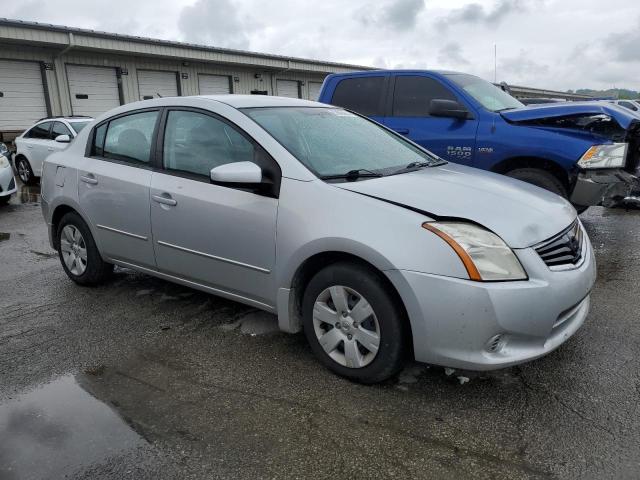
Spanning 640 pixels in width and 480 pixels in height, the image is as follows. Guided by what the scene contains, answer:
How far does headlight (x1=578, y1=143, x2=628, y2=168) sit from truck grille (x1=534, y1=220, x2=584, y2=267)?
8.46 feet

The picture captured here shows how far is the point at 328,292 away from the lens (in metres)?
2.95

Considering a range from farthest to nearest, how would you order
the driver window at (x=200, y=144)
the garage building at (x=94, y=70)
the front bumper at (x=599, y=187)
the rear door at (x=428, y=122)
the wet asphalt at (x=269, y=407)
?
1. the garage building at (x=94, y=70)
2. the rear door at (x=428, y=122)
3. the front bumper at (x=599, y=187)
4. the driver window at (x=200, y=144)
5. the wet asphalt at (x=269, y=407)

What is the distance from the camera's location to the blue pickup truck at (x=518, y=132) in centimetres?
536

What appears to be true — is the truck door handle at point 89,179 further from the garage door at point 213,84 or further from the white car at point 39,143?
the garage door at point 213,84

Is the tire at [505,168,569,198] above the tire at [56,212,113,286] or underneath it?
above

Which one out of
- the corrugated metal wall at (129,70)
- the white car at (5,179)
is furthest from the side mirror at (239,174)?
the corrugated metal wall at (129,70)

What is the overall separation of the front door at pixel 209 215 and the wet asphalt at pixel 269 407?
18.5 inches

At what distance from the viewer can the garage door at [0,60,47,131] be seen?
53.0ft

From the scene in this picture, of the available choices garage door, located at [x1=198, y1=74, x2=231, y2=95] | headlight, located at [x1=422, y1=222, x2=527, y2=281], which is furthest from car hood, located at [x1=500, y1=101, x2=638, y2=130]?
garage door, located at [x1=198, y1=74, x2=231, y2=95]

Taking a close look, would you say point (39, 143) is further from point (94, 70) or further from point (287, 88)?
point (287, 88)

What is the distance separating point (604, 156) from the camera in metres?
5.34

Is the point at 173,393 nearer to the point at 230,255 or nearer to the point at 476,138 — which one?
the point at 230,255

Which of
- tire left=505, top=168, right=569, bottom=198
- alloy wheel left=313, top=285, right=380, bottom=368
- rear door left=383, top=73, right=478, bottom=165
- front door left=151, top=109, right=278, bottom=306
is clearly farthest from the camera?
rear door left=383, top=73, right=478, bottom=165

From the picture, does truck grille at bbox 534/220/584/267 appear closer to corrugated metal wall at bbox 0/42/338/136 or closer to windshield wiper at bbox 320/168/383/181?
windshield wiper at bbox 320/168/383/181
